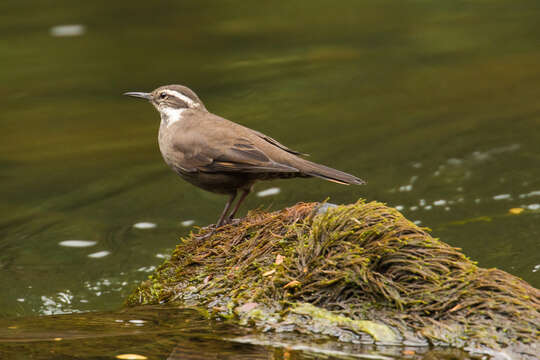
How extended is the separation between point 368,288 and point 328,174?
122 cm

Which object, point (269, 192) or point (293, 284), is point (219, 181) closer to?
point (293, 284)

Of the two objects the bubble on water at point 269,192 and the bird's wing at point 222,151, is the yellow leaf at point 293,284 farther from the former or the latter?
the bubble on water at point 269,192

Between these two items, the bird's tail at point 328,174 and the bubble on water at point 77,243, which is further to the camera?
the bubble on water at point 77,243

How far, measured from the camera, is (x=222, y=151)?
612 centimetres

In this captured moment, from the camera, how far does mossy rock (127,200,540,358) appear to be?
445cm


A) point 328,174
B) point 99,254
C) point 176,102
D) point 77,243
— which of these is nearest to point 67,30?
point 77,243

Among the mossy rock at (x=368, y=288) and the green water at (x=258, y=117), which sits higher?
the green water at (x=258, y=117)

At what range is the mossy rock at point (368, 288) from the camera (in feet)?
14.6

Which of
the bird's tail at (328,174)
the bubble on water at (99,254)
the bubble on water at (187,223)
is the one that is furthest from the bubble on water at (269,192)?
the bird's tail at (328,174)

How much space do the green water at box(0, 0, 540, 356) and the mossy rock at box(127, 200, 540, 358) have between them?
54cm

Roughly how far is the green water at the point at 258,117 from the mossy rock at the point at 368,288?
1.76 feet

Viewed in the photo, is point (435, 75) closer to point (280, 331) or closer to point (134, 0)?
point (134, 0)

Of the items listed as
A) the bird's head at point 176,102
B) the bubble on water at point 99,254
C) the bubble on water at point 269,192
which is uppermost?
the bird's head at point 176,102

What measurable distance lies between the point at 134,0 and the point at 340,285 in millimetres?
14365
